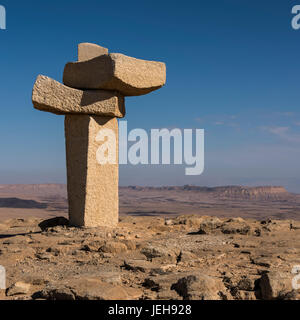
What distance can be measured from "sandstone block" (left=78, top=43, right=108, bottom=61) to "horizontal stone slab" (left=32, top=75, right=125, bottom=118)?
95 centimetres

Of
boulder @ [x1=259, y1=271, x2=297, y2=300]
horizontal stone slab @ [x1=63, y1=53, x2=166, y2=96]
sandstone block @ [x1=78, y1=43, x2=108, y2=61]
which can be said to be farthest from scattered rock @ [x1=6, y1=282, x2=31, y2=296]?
sandstone block @ [x1=78, y1=43, x2=108, y2=61]

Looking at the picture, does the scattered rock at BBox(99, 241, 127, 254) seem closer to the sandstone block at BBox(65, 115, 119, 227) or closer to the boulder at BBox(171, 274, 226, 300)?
the sandstone block at BBox(65, 115, 119, 227)

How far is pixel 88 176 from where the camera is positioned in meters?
7.39

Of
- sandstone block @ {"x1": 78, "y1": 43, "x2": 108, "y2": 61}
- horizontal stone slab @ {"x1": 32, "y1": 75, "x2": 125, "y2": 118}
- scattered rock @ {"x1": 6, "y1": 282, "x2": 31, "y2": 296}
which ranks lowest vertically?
scattered rock @ {"x1": 6, "y1": 282, "x2": 31, "y2": 296}

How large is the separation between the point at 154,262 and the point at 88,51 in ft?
16.4

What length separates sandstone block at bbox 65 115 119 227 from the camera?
24.3 ft

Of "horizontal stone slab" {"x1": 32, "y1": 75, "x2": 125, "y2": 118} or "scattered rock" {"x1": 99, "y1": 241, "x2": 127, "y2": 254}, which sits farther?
"horizontal stone slab" {"x1": 32, "y1": 75, "x2": 125, "y2": 118}

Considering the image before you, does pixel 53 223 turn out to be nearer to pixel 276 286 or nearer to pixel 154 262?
pixel 154 262

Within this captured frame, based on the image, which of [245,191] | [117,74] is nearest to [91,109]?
[117,74]

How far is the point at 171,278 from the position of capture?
4.12 meters

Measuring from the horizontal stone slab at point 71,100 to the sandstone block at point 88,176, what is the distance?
20 cm

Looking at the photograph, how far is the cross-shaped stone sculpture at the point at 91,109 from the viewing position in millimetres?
7211
